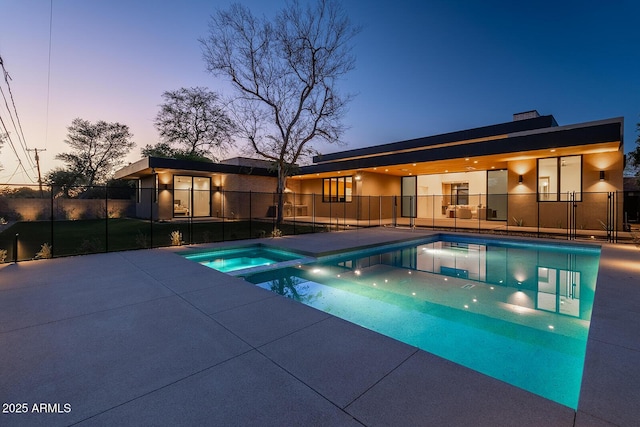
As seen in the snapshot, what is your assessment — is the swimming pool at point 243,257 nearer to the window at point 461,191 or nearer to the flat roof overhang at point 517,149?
the flat roof overhang at point 517,149

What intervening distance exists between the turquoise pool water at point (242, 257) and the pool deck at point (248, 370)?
11.1ft

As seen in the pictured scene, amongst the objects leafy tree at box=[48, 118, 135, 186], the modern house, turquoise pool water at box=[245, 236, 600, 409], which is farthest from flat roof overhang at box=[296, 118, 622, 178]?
leafy tree at box=[48, 118, 135, 186]

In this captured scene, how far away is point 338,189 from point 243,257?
35.9 ft

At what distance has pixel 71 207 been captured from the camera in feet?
58.1

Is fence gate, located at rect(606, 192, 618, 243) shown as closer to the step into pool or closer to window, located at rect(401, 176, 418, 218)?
the step into pool

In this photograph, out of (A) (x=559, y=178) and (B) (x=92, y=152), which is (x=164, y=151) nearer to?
(B) (x=92, y=152)

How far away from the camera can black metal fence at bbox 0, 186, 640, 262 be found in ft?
31.7

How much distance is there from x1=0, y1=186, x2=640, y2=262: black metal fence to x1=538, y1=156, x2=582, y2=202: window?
0.23m

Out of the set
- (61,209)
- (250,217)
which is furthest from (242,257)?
(61,209)

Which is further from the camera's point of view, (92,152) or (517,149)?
(92,152)

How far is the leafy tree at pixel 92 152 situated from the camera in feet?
84.0

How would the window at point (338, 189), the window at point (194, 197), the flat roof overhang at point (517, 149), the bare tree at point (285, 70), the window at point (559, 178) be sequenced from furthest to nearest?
the window at point (338, 189), the window at point (194, 197), the bare tree at point (285, 70), the window at point (559, 178), the flat roof overhang at point (517, 149)

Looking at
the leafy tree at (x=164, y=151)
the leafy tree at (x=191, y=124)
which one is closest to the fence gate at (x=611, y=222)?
the leafy tree at (x=191, y=124)

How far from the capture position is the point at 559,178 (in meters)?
11.6
